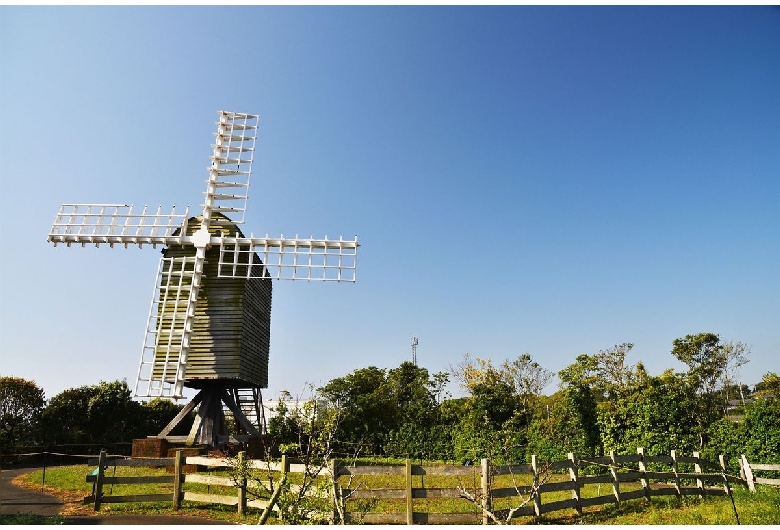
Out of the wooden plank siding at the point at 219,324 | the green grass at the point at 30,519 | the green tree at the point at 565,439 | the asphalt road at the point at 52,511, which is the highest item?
the wooden plank siding at the point at 219,324

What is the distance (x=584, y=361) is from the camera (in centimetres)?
3684

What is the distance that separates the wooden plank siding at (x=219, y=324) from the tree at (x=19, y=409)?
43.8ft

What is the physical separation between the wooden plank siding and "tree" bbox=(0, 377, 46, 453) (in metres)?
13.3

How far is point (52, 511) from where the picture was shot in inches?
412

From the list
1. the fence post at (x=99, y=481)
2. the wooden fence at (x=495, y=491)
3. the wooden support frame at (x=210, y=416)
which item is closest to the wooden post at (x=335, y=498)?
the wooden fence at (x=495, y=491)

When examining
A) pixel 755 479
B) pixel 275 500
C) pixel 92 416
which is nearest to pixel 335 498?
pixel 275 500

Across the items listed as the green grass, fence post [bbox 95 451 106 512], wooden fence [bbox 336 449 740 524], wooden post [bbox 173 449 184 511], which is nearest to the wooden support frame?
fence post [bbox 95 451 106 512]

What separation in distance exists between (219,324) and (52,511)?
8.16 meters

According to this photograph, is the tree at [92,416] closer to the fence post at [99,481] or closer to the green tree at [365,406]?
the green tree at [365,406]

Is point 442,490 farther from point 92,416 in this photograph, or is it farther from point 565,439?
point 92,416

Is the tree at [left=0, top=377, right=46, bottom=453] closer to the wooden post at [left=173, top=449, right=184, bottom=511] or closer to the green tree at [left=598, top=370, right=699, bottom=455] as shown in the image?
the wooden post at [left=173, top=449, right=184, bottom=511]

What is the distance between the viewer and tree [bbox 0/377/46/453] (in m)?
24.8

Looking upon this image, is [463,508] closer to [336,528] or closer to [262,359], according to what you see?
[336,528]

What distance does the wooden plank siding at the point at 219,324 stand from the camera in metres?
17.5
